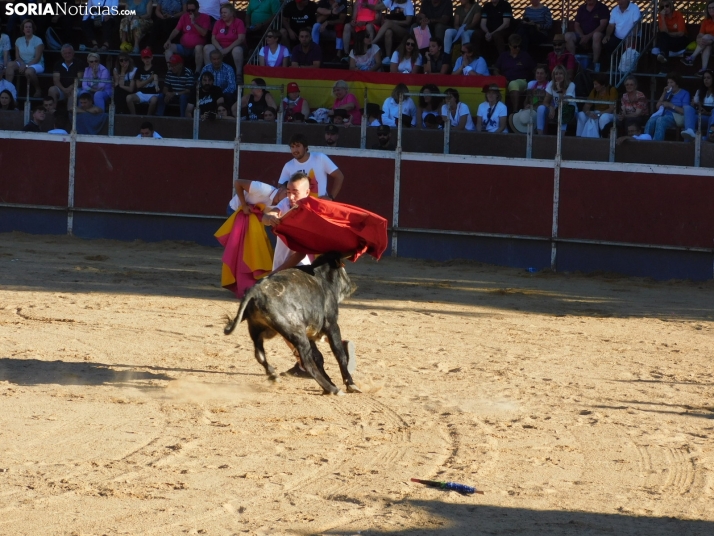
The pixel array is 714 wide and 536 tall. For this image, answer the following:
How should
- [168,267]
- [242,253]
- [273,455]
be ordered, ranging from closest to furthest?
[273,455] → [242,253] → [168,267]

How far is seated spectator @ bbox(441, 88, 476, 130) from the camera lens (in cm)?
1351

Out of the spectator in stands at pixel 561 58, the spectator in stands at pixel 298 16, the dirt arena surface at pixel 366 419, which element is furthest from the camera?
the spectator in stands at pixel 298 16

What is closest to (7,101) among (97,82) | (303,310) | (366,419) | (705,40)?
(97,82)

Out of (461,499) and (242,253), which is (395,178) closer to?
(242,253)

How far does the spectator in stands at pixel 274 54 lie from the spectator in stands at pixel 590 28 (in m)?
4.00

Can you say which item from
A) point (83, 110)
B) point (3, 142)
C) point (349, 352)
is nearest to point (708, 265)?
point (349, 352)

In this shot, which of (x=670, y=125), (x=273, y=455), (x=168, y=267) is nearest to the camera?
(x=273, y=455)

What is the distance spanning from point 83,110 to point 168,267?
3503mm

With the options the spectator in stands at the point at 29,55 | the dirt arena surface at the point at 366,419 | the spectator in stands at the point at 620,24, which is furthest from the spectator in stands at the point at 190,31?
the dirt arena surface at the point at 366,419

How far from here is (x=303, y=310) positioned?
20.5ft

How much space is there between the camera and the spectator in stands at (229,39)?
15352 mm

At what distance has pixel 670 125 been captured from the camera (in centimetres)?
1285

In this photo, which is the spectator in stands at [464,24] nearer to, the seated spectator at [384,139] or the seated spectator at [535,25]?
the seated spectator at [535,25]

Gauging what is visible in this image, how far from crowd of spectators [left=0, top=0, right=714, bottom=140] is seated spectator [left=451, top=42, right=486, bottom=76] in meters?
0.02
